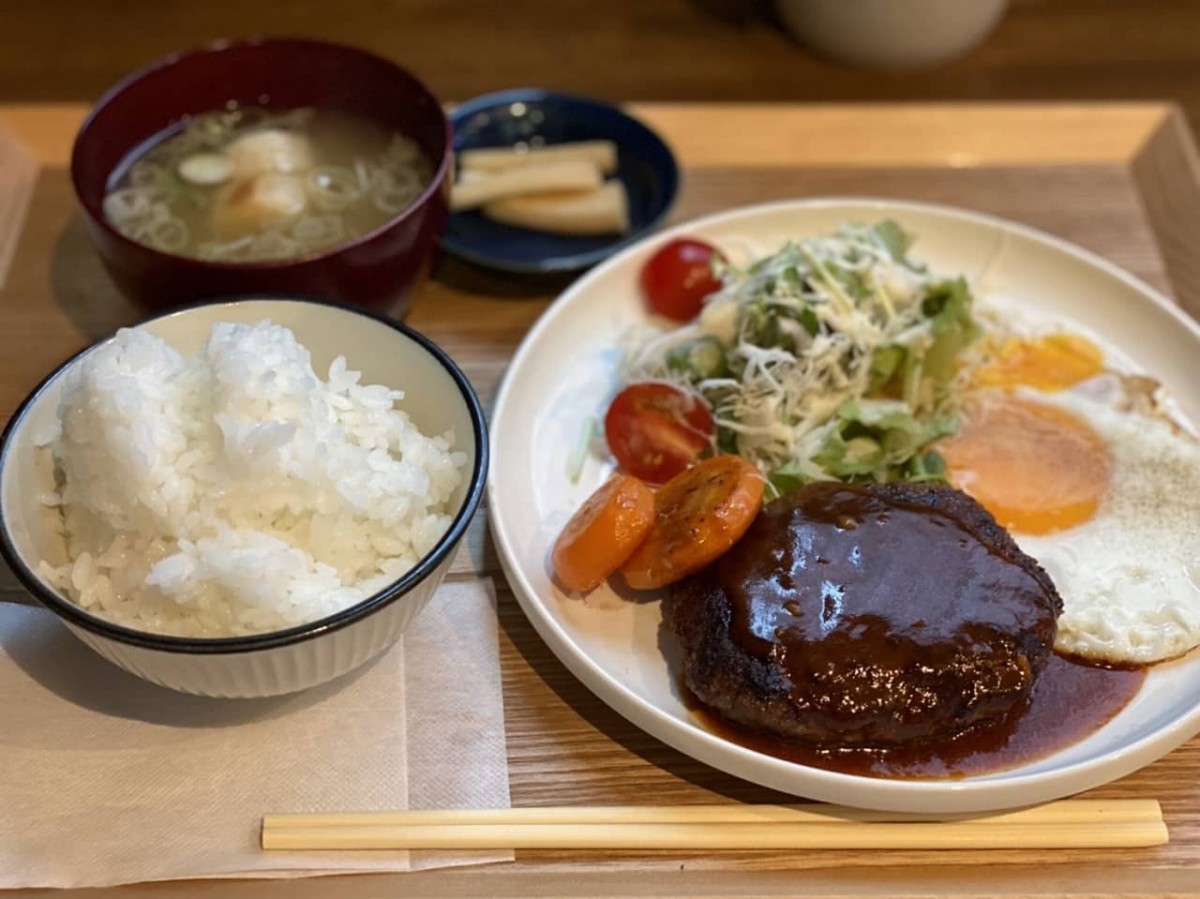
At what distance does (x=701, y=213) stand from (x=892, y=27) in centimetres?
123

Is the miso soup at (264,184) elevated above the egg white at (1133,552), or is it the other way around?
the miso soup at (264,184)

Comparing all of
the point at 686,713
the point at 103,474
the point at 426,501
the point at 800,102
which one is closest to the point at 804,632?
the point at 686,713

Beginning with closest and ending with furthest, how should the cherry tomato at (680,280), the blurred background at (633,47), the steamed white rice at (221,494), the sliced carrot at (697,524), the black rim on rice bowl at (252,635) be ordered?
1. the black rim on rice bowl at (252,635)
2. the steamed white rice at (221,494)
3. the sliced carrot at (697,524)
4. the cherry tomato at (680,280)
5. the blurred background at (633,47)

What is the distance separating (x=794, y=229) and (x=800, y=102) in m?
1.03

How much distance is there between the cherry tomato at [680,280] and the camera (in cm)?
296

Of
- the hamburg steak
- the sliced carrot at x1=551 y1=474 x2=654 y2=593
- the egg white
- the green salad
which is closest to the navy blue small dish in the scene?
the green salad

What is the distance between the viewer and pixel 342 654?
1911 millimetres

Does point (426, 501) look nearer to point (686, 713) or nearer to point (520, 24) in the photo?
point (686, 713)

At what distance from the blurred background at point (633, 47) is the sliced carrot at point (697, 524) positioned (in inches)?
87.2

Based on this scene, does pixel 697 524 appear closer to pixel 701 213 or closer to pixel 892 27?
pixel 701 213

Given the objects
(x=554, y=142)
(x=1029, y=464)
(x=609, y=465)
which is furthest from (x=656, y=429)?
(x=554, y=142)

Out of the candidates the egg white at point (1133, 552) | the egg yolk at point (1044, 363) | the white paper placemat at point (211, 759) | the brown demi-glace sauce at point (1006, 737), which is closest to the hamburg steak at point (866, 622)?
the brown demi-glace sauce at point (1006, 737)

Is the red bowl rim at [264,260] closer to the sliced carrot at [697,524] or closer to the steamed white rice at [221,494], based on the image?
the steamed white rice at [221,494]

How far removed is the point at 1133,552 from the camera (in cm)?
239
